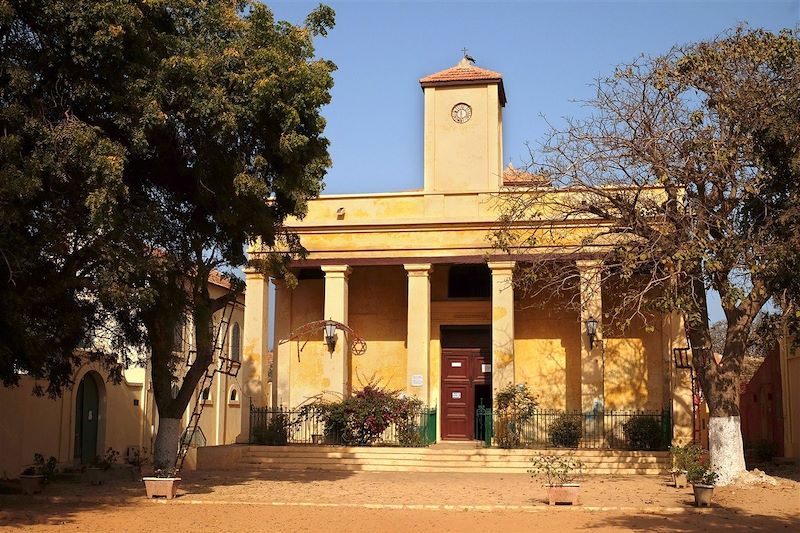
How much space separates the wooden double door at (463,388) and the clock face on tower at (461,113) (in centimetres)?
636

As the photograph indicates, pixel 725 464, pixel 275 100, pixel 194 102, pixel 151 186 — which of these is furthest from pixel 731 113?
pixel 151 186

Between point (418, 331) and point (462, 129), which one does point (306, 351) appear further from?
point (462, 129)

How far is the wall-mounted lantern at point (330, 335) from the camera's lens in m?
23.8

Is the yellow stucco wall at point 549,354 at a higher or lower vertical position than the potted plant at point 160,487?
higher

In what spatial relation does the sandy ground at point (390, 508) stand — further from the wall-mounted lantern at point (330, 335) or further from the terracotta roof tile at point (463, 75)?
the terracotta roof tile at point (463, 75)

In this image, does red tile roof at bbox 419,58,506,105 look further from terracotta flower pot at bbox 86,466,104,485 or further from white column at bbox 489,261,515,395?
terracotta flower pot at bbox 86,466,104,485

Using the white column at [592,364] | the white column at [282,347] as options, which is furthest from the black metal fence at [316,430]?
the white column at [592,364]

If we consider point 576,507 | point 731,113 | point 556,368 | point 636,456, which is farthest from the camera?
point 556,368

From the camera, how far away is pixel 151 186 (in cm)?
1694

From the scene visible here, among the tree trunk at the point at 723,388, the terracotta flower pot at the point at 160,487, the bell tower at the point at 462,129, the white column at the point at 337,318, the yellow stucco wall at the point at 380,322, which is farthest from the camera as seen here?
the yellow stucco wall at the point at 380,322

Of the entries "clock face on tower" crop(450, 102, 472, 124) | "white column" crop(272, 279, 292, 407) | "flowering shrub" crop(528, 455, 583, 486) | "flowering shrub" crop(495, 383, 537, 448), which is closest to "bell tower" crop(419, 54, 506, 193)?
"clock face on tower" crop(450, 102, 472, 124)

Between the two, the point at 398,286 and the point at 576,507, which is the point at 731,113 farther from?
the point at 398,286

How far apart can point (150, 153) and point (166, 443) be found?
5963 millimetres

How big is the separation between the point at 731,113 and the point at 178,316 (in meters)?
10.4
